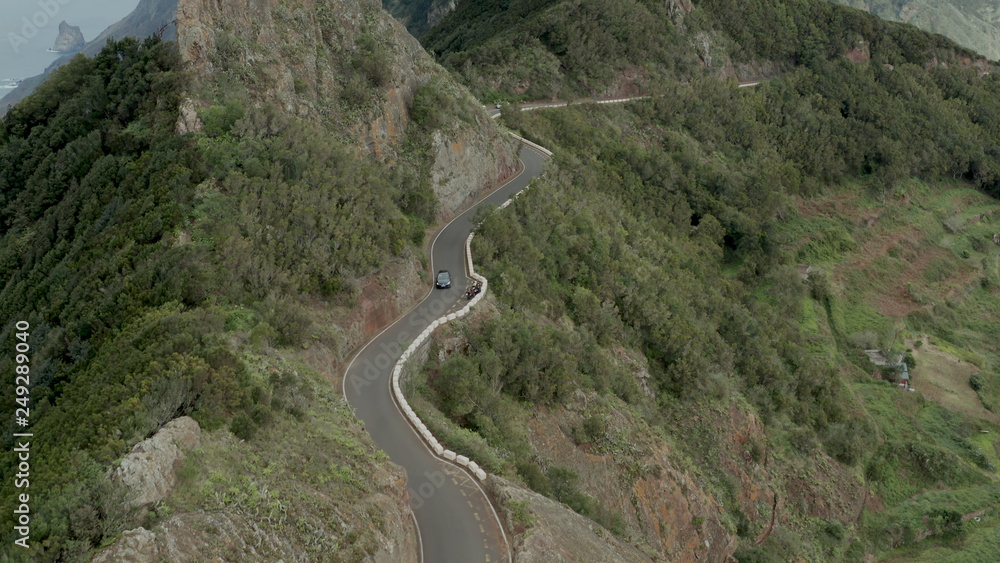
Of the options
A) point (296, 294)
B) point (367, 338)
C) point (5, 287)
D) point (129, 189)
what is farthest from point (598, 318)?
point (5, 287)

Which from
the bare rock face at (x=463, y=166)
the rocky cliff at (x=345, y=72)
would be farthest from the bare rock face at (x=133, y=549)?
the bare rock face at (x=463, y=166)

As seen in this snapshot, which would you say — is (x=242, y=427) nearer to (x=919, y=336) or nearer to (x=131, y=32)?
(x=131, y=32)

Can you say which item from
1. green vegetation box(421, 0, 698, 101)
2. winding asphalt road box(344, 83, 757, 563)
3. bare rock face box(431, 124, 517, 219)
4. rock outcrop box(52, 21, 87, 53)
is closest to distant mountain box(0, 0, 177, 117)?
rock outcrop box(52, 21, 87, 53)

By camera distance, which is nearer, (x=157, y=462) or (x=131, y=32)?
(x=157, y=462)

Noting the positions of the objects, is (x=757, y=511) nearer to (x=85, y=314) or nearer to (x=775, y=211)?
(x=85, y=314)

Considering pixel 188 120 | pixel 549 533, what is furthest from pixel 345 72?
pixel 549 533

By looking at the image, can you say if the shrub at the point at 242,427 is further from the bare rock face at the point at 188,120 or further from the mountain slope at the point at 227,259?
the bare rock face at the point at 188,120
